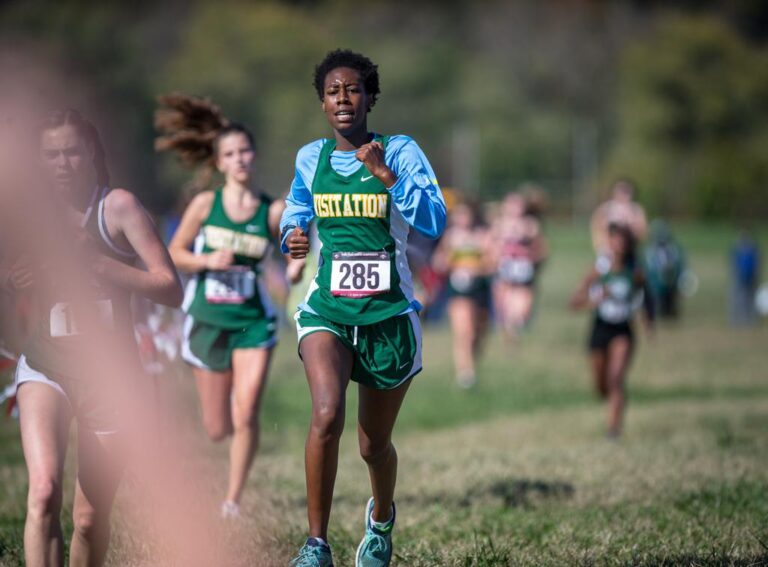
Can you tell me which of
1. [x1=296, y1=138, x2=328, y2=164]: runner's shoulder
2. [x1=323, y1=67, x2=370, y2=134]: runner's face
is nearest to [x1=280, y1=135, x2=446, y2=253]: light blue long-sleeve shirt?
[x1=296, y1=138, x2=328, y2=164]: runner's shoulder

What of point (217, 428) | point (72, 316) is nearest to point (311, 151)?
point (72, 316)

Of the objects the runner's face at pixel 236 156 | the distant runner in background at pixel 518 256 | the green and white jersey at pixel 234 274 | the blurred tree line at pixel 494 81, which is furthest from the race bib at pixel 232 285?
the blurred tree line at pixel 494 81

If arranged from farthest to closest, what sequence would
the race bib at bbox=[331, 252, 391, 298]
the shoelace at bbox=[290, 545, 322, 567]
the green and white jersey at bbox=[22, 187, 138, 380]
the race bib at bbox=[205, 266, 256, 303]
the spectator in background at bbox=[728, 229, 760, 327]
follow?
1. the spectator in background at bbox=[728, 229, 760, 327]
2. the race bib at bbox=[205, 266, 256, 303]
3. the race bib at bbox=[331, 252, 391, 298]
4. the shoelace at bbox=[290, 545, 322, 567]
5. the green and white jersey at bbox=[22, 187, 138, 380]

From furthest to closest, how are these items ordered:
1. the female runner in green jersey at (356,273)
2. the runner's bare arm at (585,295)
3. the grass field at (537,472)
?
the runner's bare arm at (585,295) → the grass field at (537,472) → the female runner in green jersey at (356,273)

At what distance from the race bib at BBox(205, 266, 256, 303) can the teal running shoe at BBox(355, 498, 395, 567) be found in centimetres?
247

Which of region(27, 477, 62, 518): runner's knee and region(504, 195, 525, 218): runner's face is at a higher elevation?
region(504, 195, 525, 218): runner's face

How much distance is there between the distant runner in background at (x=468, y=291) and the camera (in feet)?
50.1

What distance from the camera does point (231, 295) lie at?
7461 mm

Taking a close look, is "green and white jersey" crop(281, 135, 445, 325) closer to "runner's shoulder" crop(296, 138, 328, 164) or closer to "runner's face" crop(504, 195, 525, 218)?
"runner's shoulder" crop(296, 138, 328, 164)

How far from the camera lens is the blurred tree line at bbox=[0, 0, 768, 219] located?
67.3 m

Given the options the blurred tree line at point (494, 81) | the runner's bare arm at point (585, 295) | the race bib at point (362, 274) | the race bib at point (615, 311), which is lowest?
the race bib at point (615, 311)

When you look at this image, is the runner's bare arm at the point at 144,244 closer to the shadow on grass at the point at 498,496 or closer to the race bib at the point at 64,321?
the race bib at the point at 64,321

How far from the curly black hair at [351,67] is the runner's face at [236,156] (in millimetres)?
2117

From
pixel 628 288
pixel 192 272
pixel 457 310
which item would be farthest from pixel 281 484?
pixel 457 310
